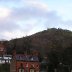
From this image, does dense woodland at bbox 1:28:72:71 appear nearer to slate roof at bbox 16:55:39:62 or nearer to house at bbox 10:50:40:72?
slate roof at bbox 16:55:39:62

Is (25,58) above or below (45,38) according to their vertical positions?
below

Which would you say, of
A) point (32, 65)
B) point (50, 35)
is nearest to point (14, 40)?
point (50, 35)

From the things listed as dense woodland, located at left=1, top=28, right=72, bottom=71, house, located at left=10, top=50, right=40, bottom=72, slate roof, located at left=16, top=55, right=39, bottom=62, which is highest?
dense woodland, located at left=1, top=28, right=72, bottom=71

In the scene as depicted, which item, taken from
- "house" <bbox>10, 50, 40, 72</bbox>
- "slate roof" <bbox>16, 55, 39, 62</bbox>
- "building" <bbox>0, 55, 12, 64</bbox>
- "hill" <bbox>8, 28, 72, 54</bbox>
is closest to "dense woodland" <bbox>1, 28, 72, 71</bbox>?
"hill" <bbox>8, 28, 72, 54</bbox>

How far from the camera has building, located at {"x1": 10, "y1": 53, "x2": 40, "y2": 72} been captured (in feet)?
270

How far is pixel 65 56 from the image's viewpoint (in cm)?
9900

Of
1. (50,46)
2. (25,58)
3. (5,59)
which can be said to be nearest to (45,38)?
(50,46)

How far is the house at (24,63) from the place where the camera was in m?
82.3

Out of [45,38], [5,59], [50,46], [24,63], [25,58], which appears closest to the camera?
[24,63]

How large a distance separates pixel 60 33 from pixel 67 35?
9315mm

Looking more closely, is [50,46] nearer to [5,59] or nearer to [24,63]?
[5,59]

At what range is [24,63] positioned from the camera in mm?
83312

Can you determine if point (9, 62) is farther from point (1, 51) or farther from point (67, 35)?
point (67, 35)

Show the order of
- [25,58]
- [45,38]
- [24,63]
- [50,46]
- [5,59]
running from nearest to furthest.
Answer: [24,63]
[25,58]
[5,59]
[50,46]
[45,38]
